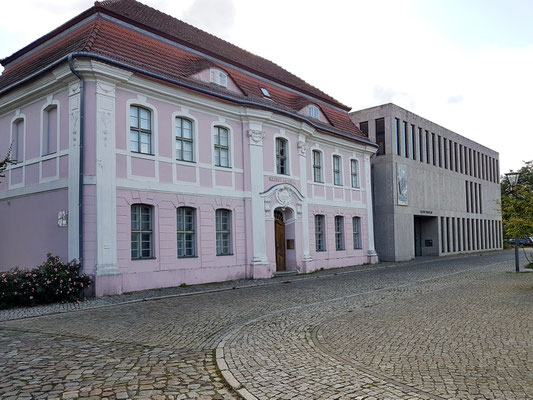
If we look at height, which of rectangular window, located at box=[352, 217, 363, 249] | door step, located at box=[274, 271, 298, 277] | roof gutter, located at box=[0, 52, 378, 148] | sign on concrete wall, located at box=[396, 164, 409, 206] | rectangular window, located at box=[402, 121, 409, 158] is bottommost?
door step, located at box=[274, 271, 298, 277]

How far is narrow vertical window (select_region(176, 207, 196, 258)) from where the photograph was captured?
58.1 feet

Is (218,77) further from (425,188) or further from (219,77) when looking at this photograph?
(425,188)

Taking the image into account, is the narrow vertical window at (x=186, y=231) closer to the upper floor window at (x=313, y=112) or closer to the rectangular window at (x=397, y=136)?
the upper floor window at (x=313, y=112)

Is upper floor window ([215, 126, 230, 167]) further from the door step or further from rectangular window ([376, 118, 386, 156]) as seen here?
rectangular window ([376, 118, 386, 156])

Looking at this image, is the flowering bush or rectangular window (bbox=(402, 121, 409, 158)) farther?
rectangular window (bbox=(402, 121, 409, 158))

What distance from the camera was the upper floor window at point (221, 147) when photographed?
766 inches

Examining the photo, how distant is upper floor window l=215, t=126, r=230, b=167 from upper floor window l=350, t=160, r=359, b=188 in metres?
10.1

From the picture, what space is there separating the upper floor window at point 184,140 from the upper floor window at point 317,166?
834cm

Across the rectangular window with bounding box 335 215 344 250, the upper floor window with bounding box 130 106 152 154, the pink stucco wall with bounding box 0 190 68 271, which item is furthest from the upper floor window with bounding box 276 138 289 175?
the pink stucco wall with bounding box 0 190 68 271

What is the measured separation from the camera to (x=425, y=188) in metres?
35.0

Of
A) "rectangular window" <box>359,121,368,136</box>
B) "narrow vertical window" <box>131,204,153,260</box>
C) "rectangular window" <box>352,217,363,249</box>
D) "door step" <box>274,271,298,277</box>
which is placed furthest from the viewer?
"rectangular window" <box>359,121,368,136</box>

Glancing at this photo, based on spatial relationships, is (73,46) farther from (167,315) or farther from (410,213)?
(410,213)

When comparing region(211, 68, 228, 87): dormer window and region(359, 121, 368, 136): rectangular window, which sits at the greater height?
region(359, 121, 368, 136): rectangular window

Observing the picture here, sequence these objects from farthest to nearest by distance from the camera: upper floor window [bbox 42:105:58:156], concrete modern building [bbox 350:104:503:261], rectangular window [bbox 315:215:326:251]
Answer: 1. concrete modern building [bbox 350:104:503:261]
2. rectangular window [bbox 315:215:326:251]
3. upper floor window [bbox 42:105:58:156]
